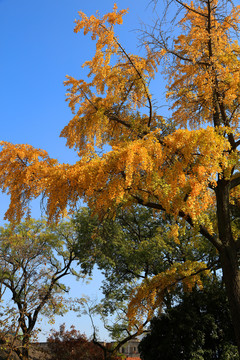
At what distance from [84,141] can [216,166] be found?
12.9 ft

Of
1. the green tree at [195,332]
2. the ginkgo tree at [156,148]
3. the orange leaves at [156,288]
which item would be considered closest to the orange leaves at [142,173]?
the ginkgo tree at [156,148]

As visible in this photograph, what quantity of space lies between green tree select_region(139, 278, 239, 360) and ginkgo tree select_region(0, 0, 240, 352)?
147 cm

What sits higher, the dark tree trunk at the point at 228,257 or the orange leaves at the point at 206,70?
the orange leaves at the point at 206,70

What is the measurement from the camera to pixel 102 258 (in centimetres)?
1519

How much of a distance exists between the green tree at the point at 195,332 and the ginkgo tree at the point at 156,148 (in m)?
1.47

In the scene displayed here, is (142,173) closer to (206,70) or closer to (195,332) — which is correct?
(206,70)

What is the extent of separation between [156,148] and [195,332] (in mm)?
6784

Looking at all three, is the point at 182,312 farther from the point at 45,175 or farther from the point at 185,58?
the point at 185,58

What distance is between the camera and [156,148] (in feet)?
23.2

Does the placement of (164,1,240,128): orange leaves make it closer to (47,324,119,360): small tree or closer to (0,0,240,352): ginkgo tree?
(0,0,240,352): ginkgo tree

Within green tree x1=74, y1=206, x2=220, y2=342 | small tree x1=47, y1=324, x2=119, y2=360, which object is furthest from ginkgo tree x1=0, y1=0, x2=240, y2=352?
small tree x1=47, y1=324, x2=119, y2=360

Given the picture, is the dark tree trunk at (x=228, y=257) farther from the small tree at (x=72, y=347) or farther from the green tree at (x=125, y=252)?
the small tree at (x=72, y=347)

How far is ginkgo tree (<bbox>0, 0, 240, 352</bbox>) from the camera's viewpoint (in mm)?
7125

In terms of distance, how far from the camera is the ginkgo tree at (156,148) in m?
7.12
